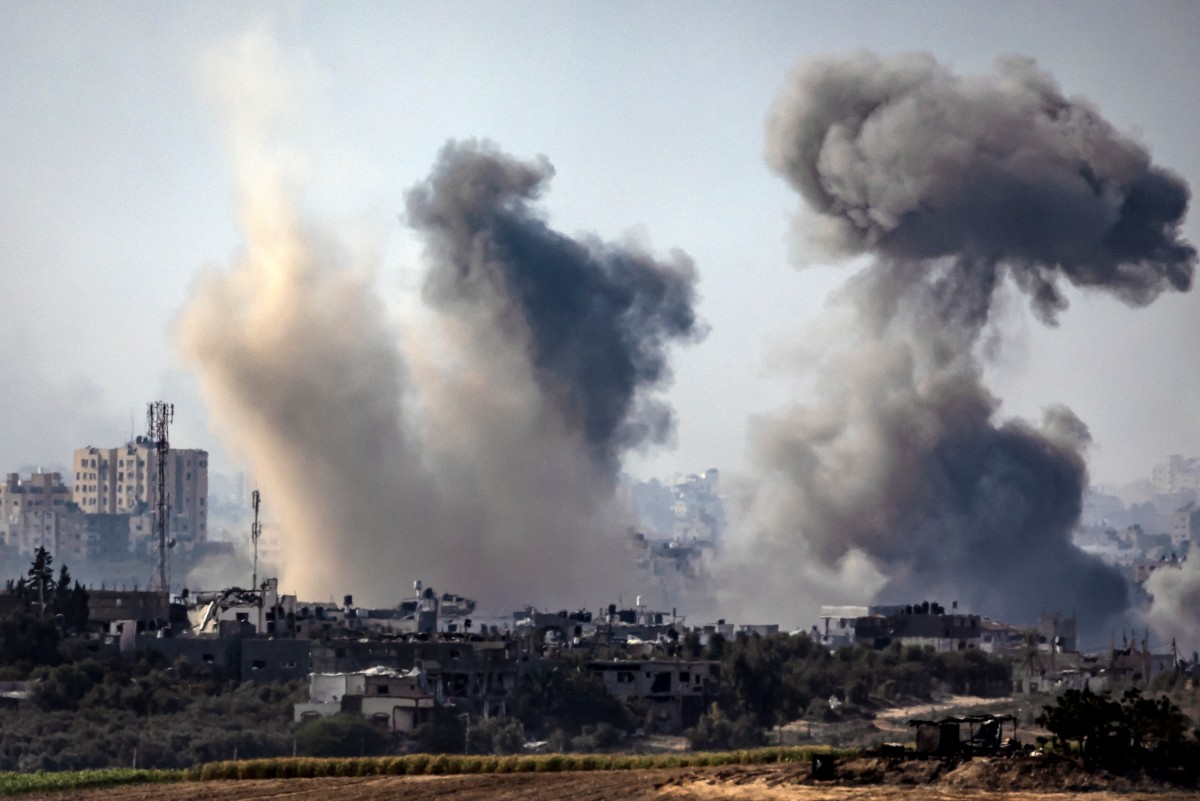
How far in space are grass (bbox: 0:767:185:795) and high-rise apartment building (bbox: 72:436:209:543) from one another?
142 meters

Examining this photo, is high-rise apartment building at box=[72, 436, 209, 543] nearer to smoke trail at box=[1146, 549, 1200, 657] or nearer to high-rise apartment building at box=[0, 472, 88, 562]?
high-rise apartment building at box=[0, 472, 88, 562]

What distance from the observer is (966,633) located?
88.6 metres

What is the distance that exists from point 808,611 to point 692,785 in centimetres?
6460

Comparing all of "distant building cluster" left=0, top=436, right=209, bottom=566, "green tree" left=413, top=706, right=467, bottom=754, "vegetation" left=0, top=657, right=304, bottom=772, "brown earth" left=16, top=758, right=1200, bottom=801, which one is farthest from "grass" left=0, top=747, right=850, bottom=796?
"distant building cluster" left=0, top=436, right=209, bottom=566

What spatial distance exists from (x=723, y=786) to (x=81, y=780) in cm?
1391

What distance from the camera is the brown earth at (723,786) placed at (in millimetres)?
32438

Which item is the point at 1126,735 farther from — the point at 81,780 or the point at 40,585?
the point at 40,585

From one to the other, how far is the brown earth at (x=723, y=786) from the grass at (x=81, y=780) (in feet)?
3.33

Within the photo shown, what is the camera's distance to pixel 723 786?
3484 cm

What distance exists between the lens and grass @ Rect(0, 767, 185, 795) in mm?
41344

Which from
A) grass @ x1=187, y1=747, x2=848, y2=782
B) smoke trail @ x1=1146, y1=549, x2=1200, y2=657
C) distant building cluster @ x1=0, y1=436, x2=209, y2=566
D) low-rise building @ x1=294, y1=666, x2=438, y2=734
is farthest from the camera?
distant building cluster @ x1=0, y1=436, x2=209, y2=566

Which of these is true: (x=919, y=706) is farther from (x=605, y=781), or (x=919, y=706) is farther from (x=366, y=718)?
(x=605, y=781)

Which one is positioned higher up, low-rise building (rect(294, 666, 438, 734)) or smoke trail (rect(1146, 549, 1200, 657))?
smoke trail (rect(1146, 549, 1200, 657))

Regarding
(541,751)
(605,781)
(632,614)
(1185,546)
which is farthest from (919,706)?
(1185,546)
